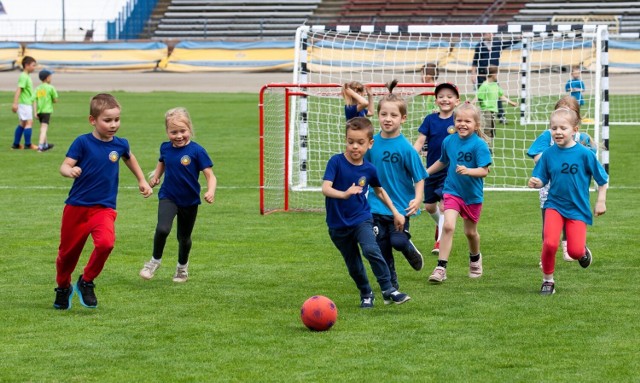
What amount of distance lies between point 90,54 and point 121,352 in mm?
40855

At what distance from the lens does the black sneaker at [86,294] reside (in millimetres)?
8750

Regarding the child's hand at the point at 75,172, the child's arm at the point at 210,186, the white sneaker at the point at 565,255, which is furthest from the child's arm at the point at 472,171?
the child's hand at the point at 75,172

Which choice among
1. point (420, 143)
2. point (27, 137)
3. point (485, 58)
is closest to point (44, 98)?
point (27, 137)

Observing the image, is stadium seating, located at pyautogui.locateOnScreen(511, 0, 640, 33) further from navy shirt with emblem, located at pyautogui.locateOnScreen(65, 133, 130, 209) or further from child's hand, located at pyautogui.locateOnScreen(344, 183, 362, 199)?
navy shirt with emblem, located at pyautogui.locateOnScreen(65, 133, 130, 209)

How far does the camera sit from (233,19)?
52.4 m

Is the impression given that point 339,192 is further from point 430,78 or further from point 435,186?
point 430,78

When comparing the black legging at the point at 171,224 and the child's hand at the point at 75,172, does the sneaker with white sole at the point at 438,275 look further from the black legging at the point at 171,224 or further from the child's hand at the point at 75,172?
the child's hand at the point at 75,172

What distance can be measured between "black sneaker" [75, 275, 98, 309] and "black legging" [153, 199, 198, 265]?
114 cm

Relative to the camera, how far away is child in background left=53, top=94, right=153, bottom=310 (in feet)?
28.2

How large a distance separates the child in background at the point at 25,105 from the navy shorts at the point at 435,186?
12.9m

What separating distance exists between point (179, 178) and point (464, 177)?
96.9 inches

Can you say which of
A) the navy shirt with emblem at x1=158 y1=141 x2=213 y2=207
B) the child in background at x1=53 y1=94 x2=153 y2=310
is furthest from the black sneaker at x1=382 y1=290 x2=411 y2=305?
the child in background at x1=53 y1=94 x2=153 y2=310

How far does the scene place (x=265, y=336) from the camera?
7.81 metres

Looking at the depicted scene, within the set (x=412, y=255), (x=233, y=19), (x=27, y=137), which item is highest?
(x=233, y=19)
